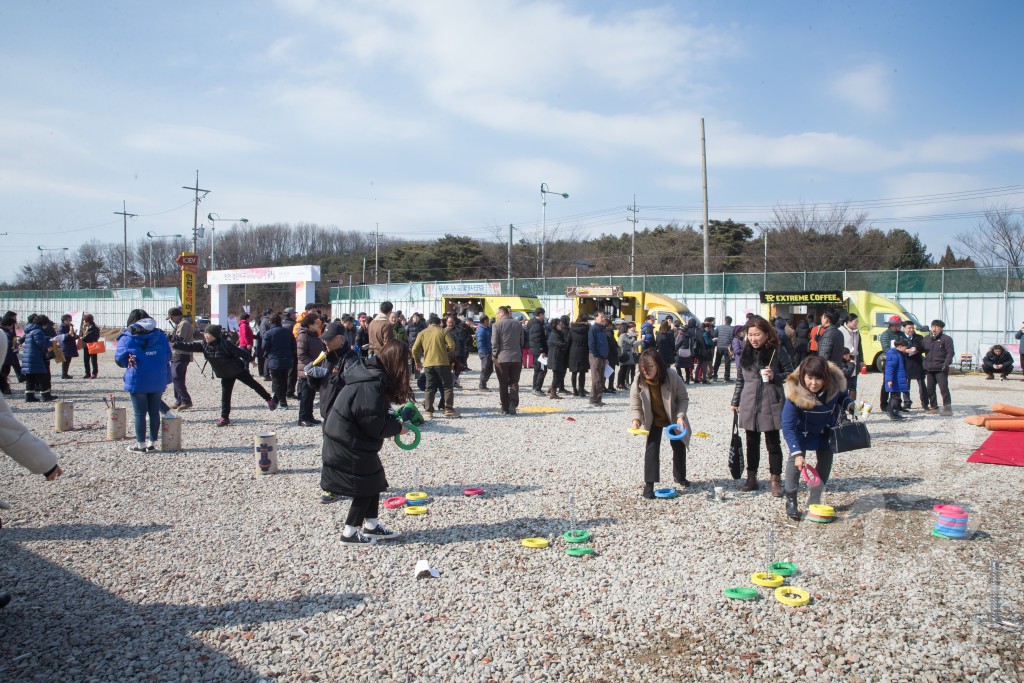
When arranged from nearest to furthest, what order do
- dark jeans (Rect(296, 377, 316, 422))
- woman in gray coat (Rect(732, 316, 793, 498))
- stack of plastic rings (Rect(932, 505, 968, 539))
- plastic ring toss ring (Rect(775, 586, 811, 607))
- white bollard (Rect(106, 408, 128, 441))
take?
plastic ring toss ring (Rect(775, 586, 811, 607))
stack of plastic rings (Rect(932, 505, 968, 539))
woman in gray coat (Rect(732, 316, 793, 498))
white bollard (Rect(106, 408, 128, 441))
dark jeans (Rect(296, 377, 316, 422))

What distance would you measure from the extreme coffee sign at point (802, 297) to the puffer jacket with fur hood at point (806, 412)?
1850 cm

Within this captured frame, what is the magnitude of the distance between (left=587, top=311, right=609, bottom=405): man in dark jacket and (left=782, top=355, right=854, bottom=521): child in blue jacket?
23.0ft

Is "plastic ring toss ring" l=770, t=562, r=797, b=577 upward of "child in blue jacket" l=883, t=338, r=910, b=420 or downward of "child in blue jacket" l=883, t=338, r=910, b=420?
downward

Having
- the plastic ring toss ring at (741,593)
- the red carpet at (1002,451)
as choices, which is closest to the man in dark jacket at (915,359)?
the red carpet at (1002,451)

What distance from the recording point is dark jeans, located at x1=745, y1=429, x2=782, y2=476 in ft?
21.1

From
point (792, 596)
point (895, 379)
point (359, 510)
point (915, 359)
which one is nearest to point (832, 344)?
point (895, 379)

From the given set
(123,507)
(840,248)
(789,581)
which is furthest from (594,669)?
(840,248)

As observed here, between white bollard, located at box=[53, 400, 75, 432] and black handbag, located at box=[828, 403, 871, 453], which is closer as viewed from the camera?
black handbag, located at box=[828, 403, 871, 453]

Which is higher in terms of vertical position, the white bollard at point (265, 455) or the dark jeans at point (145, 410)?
the dark jeans at point (145, 410)

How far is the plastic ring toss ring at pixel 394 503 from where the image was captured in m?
6.44

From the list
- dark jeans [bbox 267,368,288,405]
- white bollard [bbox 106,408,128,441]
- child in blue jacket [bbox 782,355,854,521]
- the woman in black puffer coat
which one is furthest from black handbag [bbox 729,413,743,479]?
white bollard [bbox 106,408,128,441]

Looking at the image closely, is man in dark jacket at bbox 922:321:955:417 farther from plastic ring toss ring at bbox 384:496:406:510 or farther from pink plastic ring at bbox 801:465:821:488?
plastic ring toss ring at bbox 384:496:406:510

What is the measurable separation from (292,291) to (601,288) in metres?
40.3

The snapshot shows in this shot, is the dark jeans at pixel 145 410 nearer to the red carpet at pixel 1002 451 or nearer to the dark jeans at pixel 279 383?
the dark jeans at pixel 279 383
